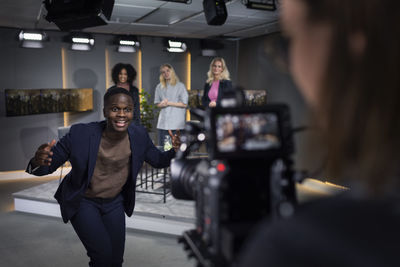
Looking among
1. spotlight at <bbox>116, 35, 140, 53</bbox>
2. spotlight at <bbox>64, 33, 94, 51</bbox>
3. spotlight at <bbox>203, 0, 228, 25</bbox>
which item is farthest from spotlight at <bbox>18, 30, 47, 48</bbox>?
spotlight at <bbox>203, 0, 228, 25</bbox>

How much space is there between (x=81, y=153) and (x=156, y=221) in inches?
72.3

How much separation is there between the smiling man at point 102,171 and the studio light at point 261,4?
182cm

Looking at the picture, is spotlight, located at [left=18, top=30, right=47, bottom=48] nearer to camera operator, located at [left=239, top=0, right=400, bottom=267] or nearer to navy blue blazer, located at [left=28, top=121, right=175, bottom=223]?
navy blue blazer, located at [left=28, top=121, right=175, bottom=223]

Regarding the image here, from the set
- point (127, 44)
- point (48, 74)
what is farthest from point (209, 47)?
point (48, 74)

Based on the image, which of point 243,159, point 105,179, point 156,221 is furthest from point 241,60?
point 243,159

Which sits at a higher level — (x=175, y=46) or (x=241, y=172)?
(x=175, y=46)

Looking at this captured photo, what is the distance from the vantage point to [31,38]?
5.58 meters

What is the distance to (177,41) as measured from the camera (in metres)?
6.77

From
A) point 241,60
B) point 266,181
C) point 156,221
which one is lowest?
point 156,221

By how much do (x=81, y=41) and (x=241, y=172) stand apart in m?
5.98

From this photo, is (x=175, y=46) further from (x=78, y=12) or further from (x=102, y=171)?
(x=102, y=171)

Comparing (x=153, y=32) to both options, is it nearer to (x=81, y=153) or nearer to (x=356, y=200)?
(x=81, y=153)

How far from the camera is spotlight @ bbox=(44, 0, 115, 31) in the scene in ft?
10.0

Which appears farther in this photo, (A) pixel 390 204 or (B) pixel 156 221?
(B) pixel 156 221
